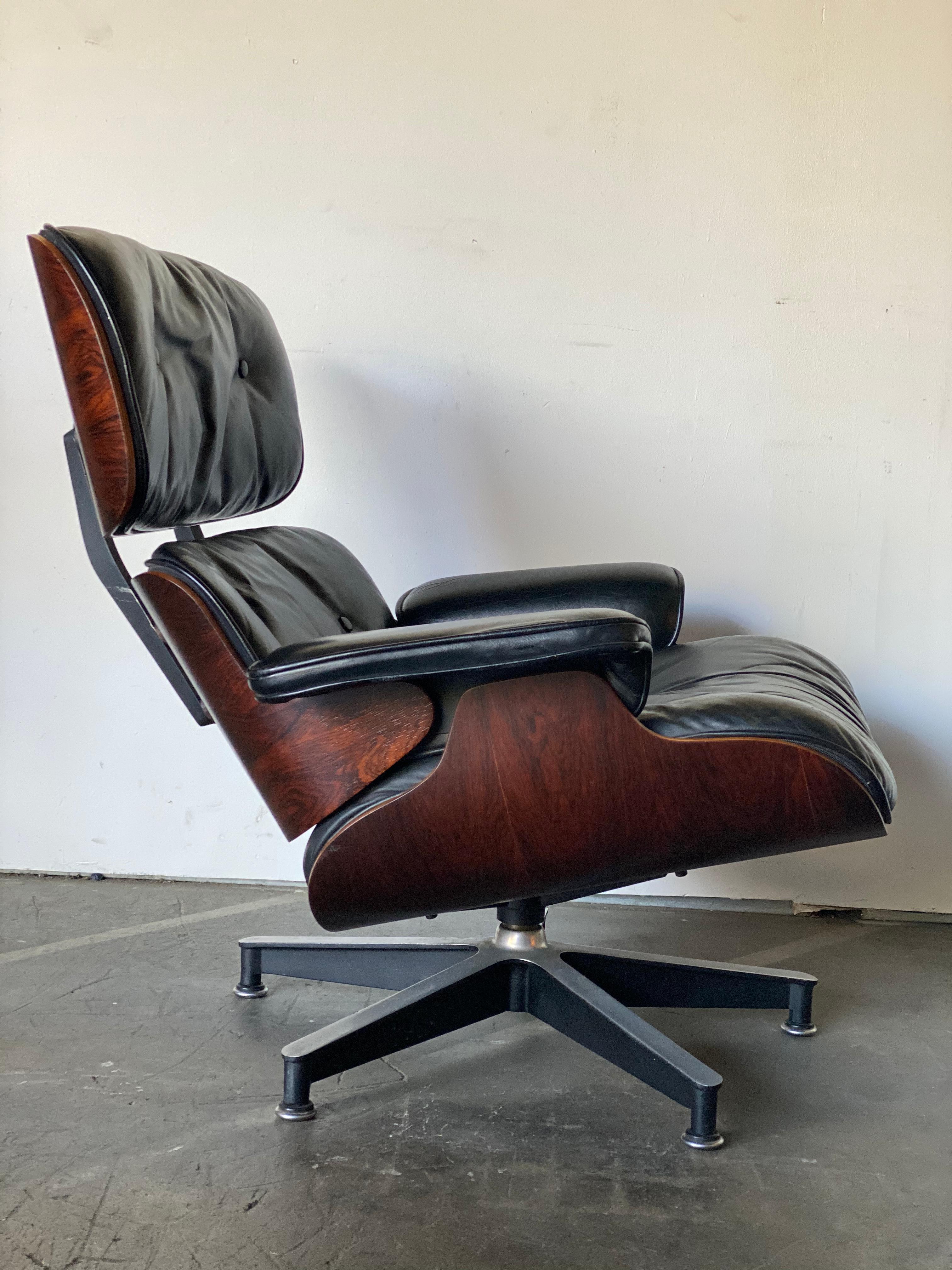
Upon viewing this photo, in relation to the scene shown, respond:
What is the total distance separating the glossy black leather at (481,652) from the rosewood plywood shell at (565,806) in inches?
2.1

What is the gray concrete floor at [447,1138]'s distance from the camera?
3.34ft

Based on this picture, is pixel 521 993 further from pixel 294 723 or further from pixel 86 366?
pixel 86 366

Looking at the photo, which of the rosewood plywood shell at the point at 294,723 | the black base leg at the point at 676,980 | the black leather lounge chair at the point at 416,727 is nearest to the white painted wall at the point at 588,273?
the black base leg at the point at 676,980

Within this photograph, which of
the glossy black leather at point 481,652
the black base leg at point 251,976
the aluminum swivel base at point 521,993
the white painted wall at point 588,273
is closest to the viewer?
the glossy black leather at point 481,652

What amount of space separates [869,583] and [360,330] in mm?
1037

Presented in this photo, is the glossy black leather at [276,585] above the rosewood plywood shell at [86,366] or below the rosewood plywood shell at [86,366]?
below

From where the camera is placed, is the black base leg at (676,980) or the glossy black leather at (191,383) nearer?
the glossy black leather at (191,383)

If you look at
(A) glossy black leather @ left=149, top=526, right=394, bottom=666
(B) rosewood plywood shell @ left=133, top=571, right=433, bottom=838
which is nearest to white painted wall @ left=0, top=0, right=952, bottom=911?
(A) glossy black leather @ left=149, top=526, right=394, bottom=666

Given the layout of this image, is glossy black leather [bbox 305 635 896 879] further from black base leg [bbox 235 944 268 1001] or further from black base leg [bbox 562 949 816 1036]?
black base leg [bbox 235 944 268 1001]

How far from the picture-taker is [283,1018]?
60.5 inches

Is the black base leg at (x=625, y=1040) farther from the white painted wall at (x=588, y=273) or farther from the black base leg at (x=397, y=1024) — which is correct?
the white painted wall at (x=588, y=273)

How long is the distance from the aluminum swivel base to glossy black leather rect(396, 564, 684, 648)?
1.50ft

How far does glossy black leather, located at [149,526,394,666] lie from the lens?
117cm

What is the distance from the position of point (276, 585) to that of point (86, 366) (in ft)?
1.23
